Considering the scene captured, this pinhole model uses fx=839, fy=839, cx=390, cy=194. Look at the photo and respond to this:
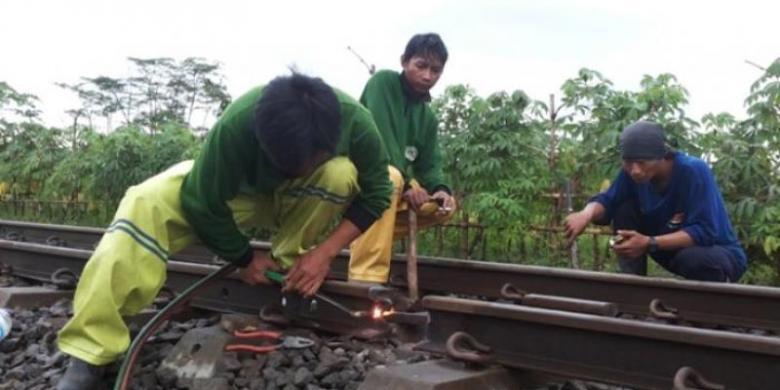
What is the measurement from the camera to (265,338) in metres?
3.20

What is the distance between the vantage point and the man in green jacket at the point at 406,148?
4207mm

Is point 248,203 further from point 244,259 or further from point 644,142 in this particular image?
point 644,142

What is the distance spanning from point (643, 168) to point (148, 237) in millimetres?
2388

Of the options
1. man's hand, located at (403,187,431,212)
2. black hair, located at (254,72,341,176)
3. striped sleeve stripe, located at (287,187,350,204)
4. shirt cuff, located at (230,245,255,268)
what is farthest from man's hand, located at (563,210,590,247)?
black hair, located at (254,72,341,176)

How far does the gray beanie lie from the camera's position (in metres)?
4.00

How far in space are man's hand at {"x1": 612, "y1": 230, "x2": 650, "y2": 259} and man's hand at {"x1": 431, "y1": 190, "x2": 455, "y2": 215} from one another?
941 millimetres

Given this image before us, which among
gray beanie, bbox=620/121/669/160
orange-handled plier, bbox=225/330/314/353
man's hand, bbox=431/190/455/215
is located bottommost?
orange-handled plier, bbox=225/330/314/353

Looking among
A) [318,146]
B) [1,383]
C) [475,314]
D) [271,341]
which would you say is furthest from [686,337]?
[1,383]

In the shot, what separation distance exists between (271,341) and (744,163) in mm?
3939

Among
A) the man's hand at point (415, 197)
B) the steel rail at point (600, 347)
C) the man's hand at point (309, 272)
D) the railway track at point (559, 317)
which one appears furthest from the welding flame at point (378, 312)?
the man's hand at point (415, 197)

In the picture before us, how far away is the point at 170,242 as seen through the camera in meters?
3.19

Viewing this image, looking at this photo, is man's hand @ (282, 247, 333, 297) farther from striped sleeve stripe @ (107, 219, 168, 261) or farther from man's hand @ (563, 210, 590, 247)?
man's hand @ (563, 210, 590, 247)

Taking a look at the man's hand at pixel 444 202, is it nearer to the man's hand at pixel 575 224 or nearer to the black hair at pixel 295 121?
the man's hand at pixel 575 224

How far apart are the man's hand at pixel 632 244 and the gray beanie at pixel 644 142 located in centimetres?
38
